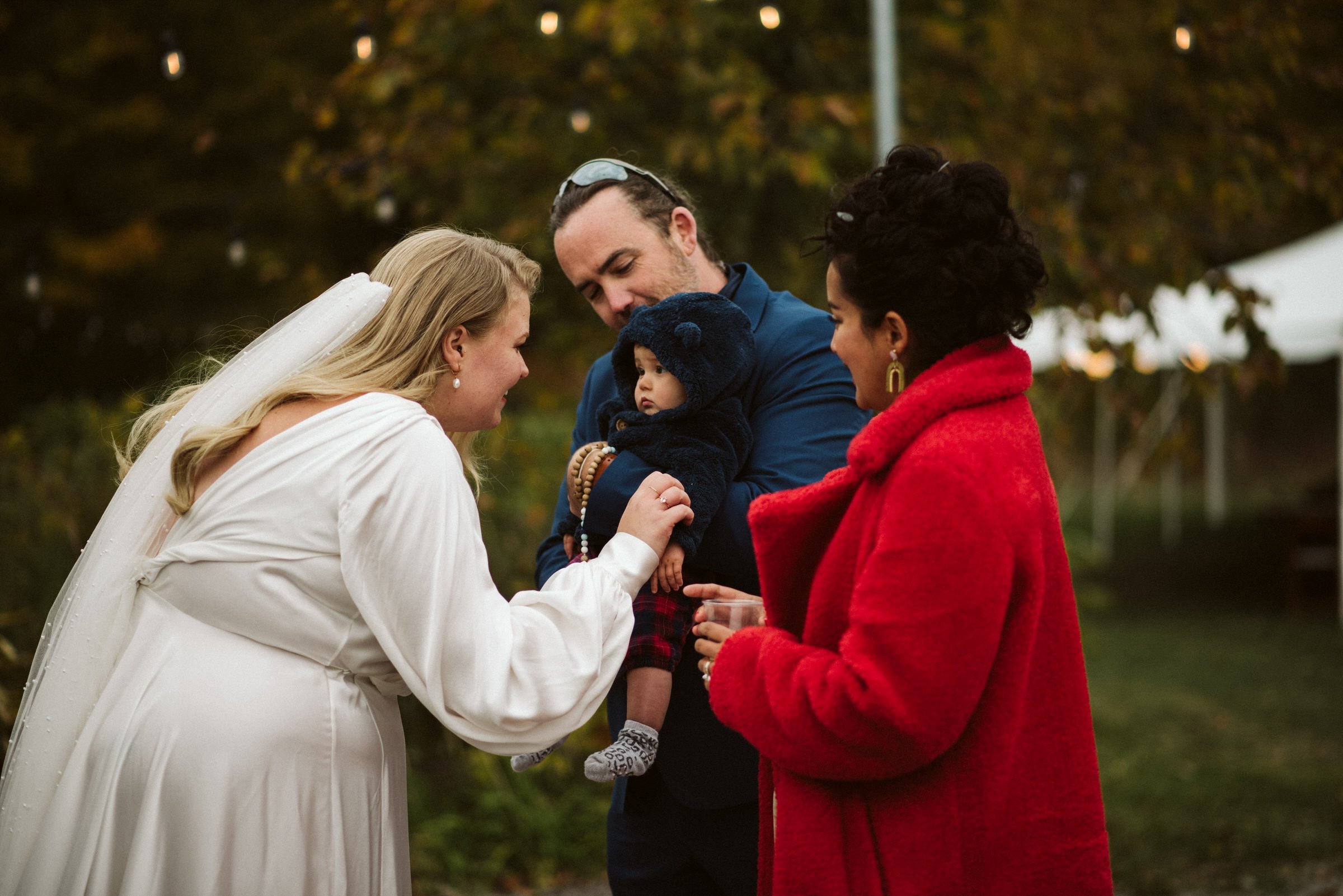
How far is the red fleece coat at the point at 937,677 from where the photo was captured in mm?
1654

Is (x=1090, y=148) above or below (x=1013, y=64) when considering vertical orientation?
below

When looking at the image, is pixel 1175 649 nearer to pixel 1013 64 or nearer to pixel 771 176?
pixel 1013 64

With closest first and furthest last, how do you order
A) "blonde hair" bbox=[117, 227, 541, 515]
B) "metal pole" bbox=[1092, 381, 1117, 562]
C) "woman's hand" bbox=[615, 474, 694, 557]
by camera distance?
"blonde hair" bbox=[117, 227, 541, 515]
"woman's hand" bbox=[615, 474, 694, 557]
"metal pole" bbox=[1092, 381, 1117, 562]

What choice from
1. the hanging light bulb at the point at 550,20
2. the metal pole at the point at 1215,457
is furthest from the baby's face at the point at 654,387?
the metal pole at the point at 1215,457

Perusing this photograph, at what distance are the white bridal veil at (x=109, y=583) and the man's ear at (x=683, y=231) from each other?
2.49ft

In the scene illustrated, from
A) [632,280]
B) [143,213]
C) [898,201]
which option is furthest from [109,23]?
[898,201]

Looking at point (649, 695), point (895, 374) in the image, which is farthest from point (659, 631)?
point (895, 374)

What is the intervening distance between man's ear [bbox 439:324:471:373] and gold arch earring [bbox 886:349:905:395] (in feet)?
3.04

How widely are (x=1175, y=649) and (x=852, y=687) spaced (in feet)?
28.4

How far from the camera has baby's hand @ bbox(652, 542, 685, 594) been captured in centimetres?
239

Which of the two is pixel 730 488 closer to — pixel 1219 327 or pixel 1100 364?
pixel 1100 364

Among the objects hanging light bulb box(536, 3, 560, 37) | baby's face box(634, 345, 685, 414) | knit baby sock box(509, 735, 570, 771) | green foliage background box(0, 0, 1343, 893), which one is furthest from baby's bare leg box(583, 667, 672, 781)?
hanging light bulb box(536, 3, 560, 37)

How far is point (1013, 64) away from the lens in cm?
838

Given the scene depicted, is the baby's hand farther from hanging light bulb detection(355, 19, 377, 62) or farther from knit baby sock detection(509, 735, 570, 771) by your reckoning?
hanging light bulb detection(355, 19, 377, 62)
